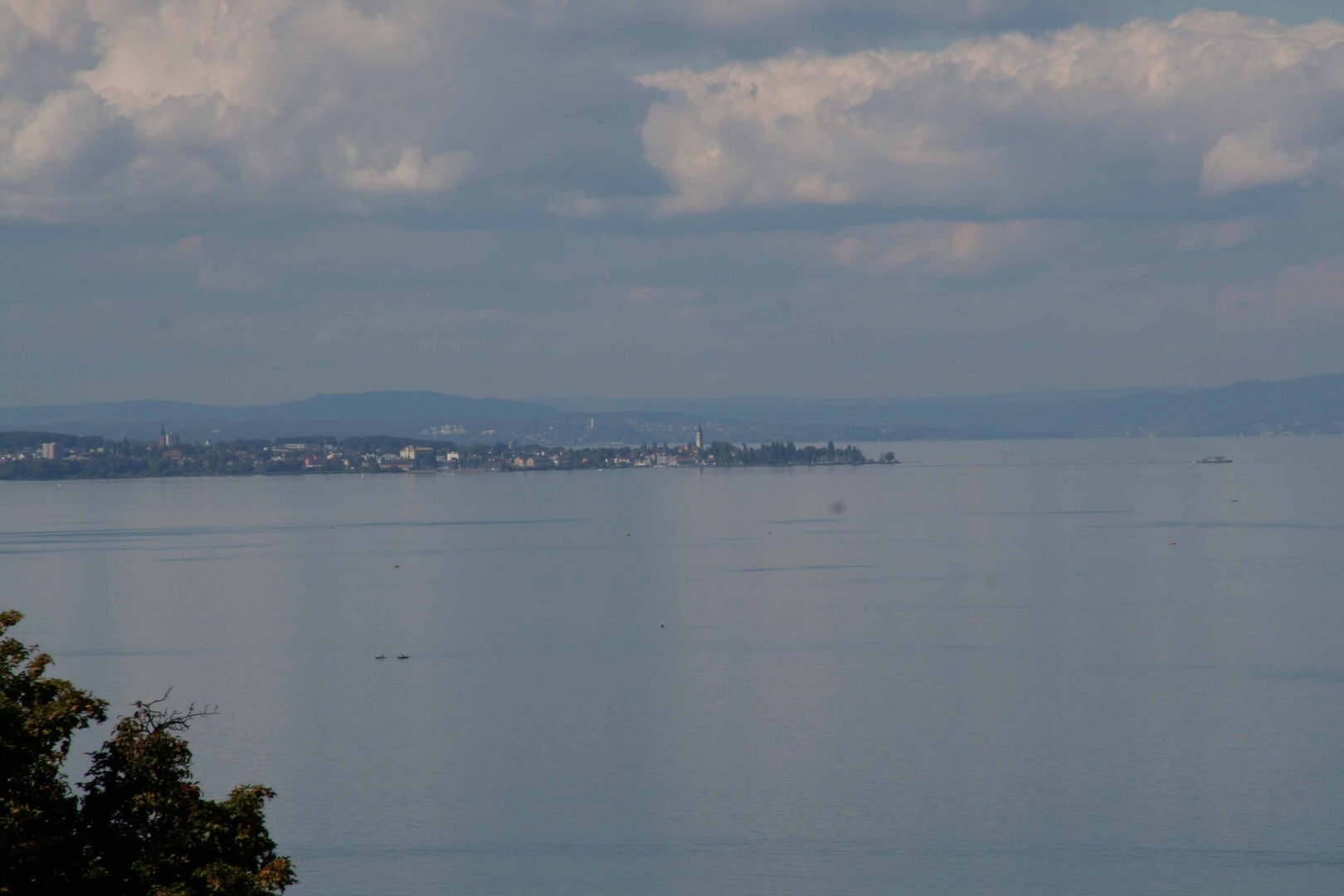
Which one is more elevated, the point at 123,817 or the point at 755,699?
the point at 123,817

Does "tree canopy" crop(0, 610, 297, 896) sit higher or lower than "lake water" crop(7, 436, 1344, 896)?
higher

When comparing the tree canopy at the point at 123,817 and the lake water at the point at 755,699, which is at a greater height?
the tree canopy at the point at 123,817

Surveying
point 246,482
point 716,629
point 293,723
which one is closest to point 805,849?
point 293,723

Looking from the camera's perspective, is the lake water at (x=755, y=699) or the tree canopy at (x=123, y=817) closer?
the tree canopy at (x=123, y=817)

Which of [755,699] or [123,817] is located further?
[755,699]

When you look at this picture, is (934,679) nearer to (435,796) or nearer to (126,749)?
(435,796)

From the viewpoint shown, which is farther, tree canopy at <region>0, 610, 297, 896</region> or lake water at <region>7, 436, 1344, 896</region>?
lake water at <region>7, 436, 1344, 896</region>
